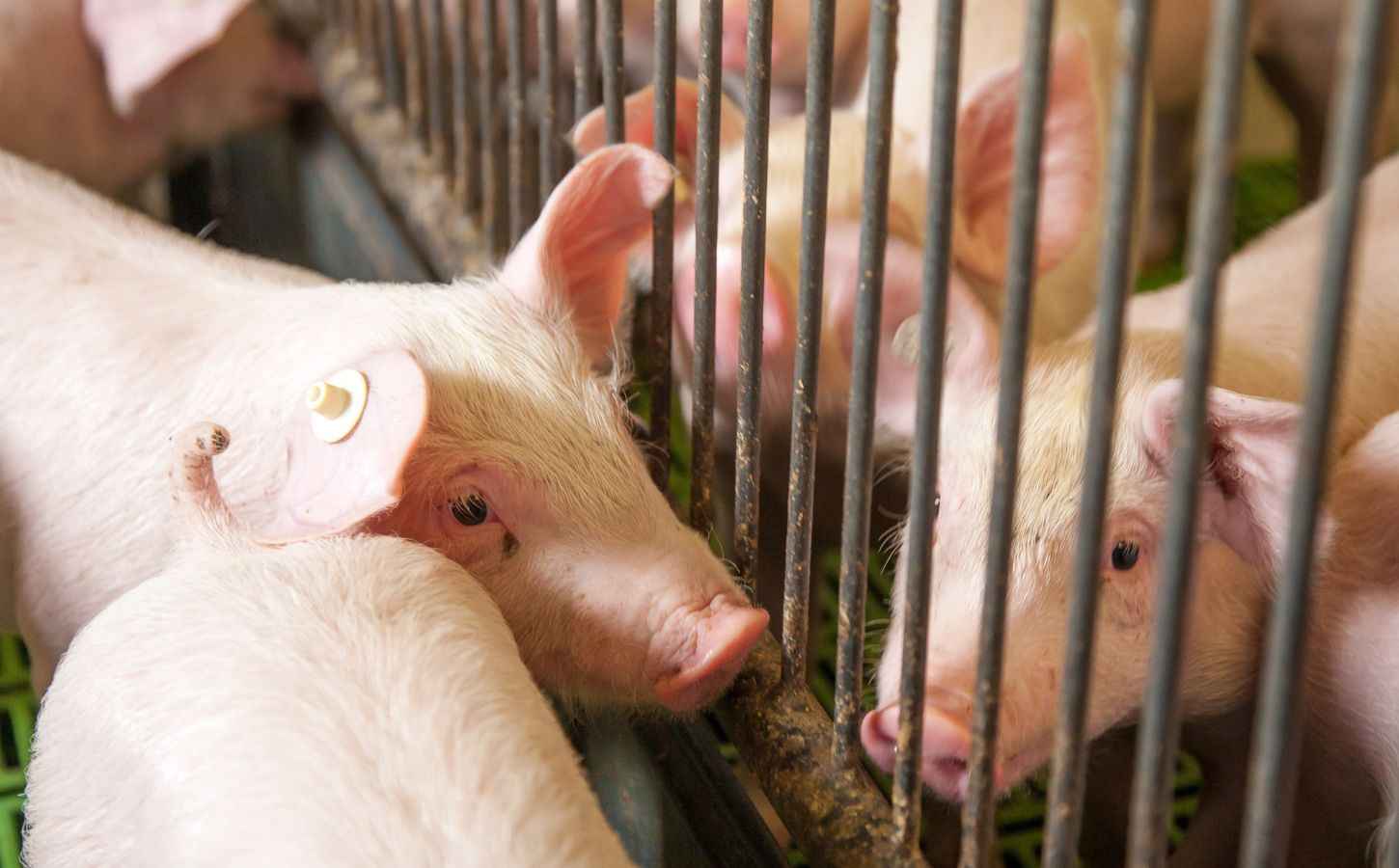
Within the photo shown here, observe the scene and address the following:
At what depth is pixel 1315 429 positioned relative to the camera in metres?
0.64

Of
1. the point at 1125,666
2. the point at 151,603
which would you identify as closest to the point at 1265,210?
the point at 1125,666

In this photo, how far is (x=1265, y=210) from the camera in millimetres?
2871

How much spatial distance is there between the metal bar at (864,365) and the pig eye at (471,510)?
34 centimetres

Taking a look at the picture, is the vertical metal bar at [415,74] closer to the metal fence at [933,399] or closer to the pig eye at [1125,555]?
the metal fence at [933,399]

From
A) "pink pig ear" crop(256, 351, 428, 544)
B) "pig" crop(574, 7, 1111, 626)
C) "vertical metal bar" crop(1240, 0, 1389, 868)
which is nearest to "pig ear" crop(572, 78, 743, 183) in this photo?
"pig" crop(574, 7, 1111, 626)

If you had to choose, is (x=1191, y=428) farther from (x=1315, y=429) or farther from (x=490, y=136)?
(x=490, y=136)

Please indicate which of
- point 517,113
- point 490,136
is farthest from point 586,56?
point 490,136

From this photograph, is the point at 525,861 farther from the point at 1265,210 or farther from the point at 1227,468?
the point at 1265,210

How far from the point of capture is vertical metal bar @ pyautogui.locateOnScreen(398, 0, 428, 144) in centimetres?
197

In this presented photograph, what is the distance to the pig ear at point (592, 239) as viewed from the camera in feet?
4.28

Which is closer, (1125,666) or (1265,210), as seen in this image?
(1125,666)

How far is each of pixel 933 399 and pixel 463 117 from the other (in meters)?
1.12

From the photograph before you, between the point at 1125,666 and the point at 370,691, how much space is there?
60cm

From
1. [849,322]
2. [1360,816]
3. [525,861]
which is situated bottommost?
[1360,816]
